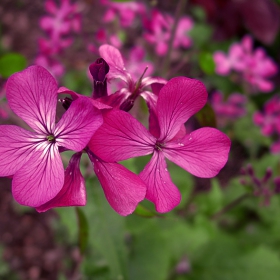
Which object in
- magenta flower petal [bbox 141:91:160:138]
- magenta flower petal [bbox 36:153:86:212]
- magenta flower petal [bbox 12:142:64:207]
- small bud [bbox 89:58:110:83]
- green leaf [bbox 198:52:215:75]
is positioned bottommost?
magenta flower petal [bbox 36:153:86:212]

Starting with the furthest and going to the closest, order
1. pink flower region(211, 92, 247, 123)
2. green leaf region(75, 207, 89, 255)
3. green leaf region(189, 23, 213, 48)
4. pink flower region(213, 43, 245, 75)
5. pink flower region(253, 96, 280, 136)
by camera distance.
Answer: green leaf region(189, 23, 213, 48) → pink flower region(211, 92, 247, 123) → pink flower region(213, 43, 245, 75) → pink flower region(253, 96, 280, 136) → green leaf region(75, 207, 89, 255)

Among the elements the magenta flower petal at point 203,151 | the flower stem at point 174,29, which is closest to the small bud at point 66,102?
the magenta flower petal at point 203,151

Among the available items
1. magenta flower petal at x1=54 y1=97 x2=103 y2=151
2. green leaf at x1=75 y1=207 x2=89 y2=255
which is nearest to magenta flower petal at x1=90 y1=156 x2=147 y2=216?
magenta flower petal at x1=54 y1=97 x2=103 y2=151

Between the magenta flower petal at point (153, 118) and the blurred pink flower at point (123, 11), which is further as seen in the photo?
the blurred pink flower at point (123, 11)

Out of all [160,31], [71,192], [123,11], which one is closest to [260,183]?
[71,192]

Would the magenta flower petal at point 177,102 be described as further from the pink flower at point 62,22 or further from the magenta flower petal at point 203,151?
the pink flower at point 62,22

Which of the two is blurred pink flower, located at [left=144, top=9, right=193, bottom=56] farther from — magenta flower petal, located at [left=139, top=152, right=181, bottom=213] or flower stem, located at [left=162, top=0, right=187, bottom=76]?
magenta flower petal, located at [left=139, top=152, right=181, bottom=213]

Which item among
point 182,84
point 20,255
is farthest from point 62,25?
point 20,255
